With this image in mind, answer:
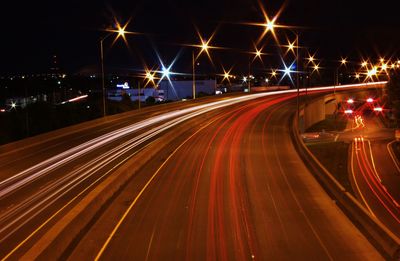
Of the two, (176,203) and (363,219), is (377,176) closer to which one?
(363,219)

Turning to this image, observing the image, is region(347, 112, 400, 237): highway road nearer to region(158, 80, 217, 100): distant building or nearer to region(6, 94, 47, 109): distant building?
region(6, 94, 47, 109): distant building


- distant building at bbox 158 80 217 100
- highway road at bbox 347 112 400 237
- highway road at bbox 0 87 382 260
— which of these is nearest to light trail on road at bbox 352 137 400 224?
highway road at bbox 347 112 400 237

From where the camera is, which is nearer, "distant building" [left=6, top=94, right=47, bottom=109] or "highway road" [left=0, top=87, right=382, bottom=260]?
Result: "highway road" [left=0, top=87, right=382, bottom=260]

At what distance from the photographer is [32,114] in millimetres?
49938

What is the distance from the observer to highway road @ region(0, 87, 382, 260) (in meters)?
12.4

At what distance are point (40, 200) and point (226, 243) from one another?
7.57 meters

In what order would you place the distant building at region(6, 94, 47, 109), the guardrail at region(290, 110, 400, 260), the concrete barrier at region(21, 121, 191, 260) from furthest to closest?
the distant building at region(6, 94, 47, 109) < the guardrail at region(290, 110, 400, 260) < the concrete barrier at region(21, 121, 191, 260)

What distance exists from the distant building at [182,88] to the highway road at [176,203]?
8382 centimetres

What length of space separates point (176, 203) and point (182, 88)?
348 ft

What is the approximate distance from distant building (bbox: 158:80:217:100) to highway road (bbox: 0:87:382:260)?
8382cm

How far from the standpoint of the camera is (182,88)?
122812 millimetres

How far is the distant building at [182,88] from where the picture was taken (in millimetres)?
120375

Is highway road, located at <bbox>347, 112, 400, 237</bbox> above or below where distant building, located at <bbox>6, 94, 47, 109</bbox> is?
below

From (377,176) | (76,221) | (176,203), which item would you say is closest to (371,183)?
(377,176)
